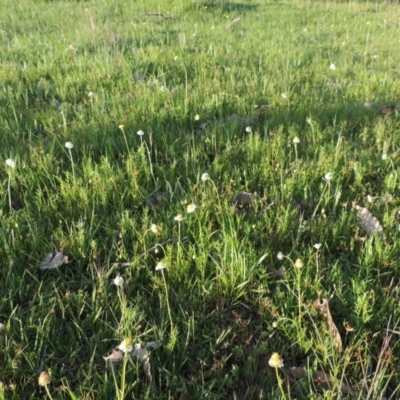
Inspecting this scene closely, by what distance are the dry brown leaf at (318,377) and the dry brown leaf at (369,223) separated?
82cm

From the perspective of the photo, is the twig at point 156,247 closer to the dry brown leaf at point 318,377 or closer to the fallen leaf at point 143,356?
the fallen leaf at point 143,356

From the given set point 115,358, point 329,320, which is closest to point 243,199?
point 329,320

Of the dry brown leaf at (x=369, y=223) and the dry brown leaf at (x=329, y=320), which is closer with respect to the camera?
the dry brown leaf at (x=329, y=320)

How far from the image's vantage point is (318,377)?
4.83 feet

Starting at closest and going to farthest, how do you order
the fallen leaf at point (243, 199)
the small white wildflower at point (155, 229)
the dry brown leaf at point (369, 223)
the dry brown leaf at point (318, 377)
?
1. the dry brown leaf at point (318, 377)
2. the small white wildflower at point (155, 229)
3. the dry brown leaf at point (369, 223)
4. the fallen leaf at point (243, 199)

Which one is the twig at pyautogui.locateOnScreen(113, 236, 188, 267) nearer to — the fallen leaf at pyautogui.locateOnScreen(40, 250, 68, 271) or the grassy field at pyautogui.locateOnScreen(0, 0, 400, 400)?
the grassy field at pyautogui.locateOnScreen(0, 0, 400, 400)

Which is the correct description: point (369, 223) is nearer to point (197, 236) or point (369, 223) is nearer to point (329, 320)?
point (329, 320)

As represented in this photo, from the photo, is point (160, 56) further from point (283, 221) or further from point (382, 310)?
point (382, 310)

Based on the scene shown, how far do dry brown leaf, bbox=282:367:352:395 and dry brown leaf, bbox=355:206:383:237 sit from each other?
0.82 metres

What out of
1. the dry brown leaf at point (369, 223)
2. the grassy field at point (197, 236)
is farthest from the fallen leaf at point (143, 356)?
the dry brown leaf at point (369, 223)

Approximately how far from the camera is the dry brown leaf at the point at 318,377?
1438mm

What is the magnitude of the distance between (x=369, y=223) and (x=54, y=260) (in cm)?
156

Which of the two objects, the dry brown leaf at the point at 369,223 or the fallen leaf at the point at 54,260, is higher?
the fallen leaf at the point at 54,260

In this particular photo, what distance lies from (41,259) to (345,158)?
1.93m
